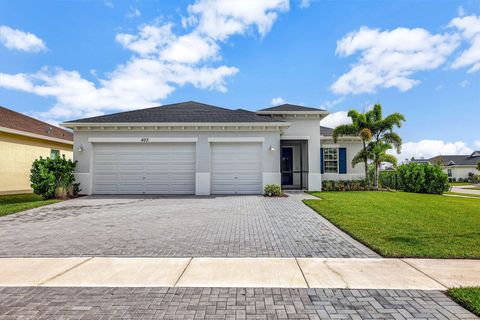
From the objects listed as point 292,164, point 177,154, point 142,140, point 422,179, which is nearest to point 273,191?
point 292,164

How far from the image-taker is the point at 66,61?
54.7 feet

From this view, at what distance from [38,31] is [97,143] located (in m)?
6.97

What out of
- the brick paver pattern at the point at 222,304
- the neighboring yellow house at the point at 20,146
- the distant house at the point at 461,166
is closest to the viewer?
the brick paver pattern at the point at 222,304

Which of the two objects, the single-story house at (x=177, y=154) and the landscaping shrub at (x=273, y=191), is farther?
the single-story house at (x=177, y=154)

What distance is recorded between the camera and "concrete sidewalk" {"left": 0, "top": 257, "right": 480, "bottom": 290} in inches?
142

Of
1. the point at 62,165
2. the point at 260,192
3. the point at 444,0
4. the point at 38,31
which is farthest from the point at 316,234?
the point at 38,31

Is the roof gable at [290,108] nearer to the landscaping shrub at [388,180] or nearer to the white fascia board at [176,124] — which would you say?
the white fascia board at [176,124]

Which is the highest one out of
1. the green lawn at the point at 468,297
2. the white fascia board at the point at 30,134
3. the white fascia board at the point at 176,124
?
the white fascia board at the point at 176,124

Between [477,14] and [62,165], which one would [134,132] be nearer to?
[62,165]

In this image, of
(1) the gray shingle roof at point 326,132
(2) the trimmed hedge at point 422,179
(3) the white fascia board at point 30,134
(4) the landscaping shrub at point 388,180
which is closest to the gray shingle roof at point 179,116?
(3) the white fascia board at point 30,134

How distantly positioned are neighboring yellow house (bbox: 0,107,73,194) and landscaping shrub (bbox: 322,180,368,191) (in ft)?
54.5

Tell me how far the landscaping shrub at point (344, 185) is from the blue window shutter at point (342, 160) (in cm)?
160

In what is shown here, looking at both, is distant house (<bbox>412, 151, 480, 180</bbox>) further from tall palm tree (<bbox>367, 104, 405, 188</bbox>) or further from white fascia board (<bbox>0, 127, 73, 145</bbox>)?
white fascia board (<bbox>0, 127, 73, 145</bbox>)

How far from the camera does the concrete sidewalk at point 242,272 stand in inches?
142
